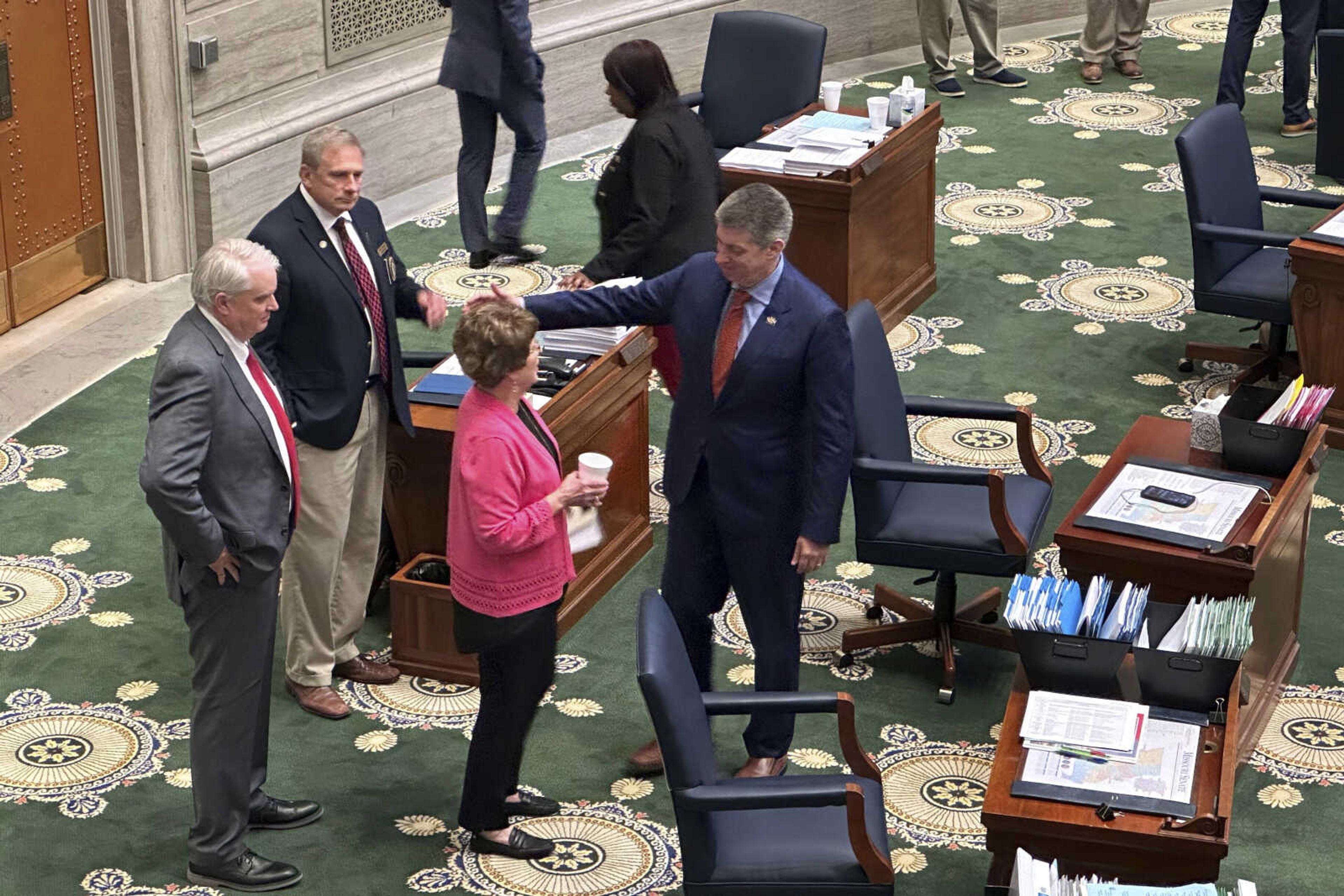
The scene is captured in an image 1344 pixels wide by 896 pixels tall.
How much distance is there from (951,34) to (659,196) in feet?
19.4

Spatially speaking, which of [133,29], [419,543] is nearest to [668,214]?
[419,543]

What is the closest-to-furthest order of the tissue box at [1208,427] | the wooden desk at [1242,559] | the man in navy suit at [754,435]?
the man in navy suit at [754,435], the wooden desk at [1242,559], the tissue box at [1208,427]

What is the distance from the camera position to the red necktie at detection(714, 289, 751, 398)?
472cm

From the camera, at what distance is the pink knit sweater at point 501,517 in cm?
436

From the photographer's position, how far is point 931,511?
556cm

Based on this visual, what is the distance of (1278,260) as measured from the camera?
7.51 m

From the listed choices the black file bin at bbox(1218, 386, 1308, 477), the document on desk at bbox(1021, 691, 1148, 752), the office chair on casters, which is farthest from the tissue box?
the document on desk at bbox(1021, 691, 1148, 752)

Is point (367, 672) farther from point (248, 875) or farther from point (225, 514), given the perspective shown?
point (225, 514)

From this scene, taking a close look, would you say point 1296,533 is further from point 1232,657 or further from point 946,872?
point 946,872

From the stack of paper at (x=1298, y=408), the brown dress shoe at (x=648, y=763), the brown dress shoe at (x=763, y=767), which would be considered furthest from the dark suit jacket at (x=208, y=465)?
the stack of paper at (x=1298, y=408)

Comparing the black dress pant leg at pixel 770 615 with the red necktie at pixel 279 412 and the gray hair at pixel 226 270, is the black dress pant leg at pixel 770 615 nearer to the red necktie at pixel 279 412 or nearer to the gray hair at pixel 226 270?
the red necktie at pixel 279 412

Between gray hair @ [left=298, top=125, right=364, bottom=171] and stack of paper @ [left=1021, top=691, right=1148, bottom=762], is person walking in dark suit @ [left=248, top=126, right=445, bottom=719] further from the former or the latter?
stack of paper @ [left=1021, top=691, right=1148, bottom=762]

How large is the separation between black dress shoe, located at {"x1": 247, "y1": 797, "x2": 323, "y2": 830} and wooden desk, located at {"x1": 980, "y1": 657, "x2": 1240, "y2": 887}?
181 cm

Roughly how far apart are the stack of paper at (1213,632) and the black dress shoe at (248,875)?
2200 mm
